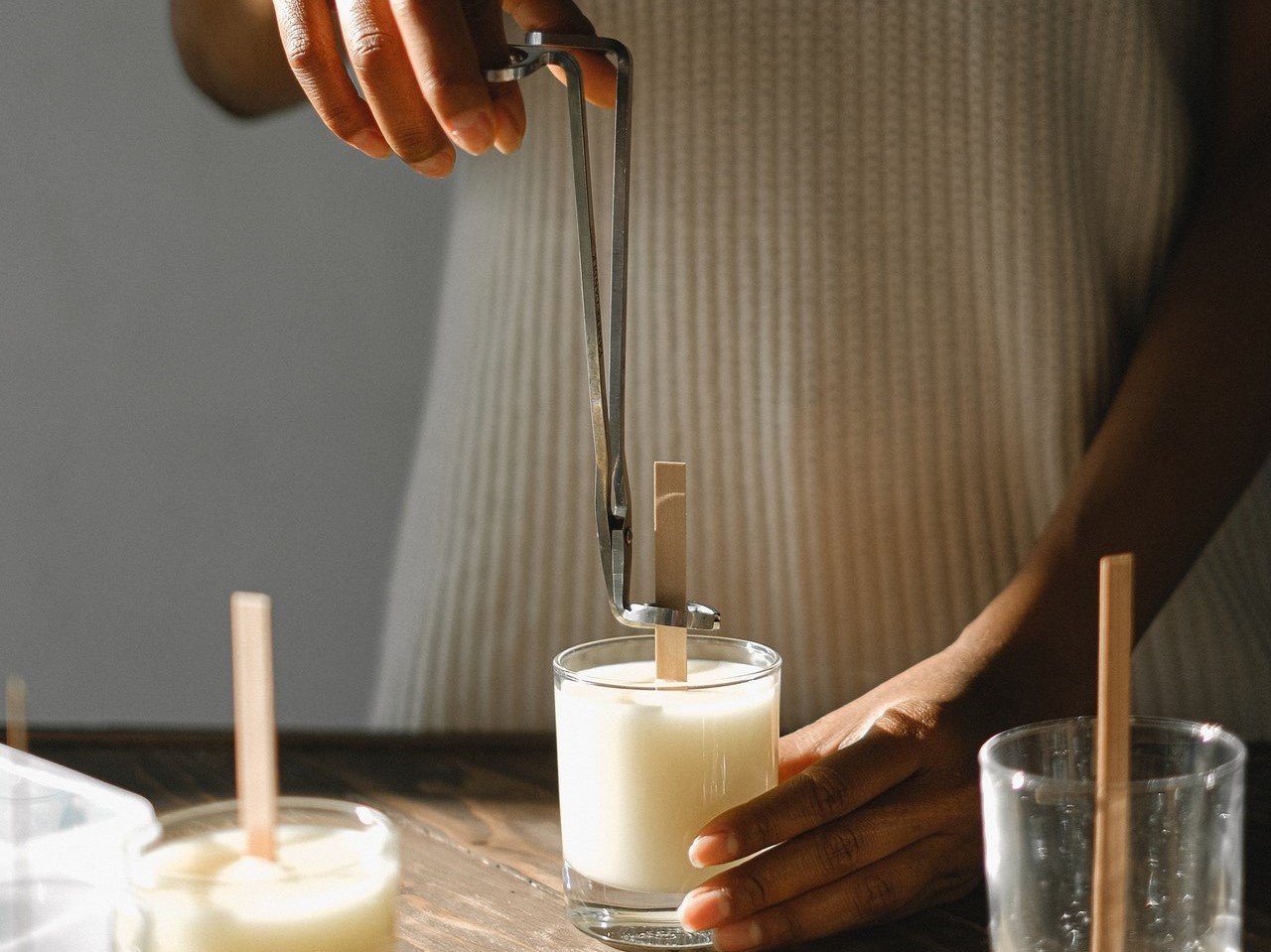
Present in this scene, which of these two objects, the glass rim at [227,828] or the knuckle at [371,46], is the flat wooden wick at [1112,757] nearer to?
the glass rim at [227,828]

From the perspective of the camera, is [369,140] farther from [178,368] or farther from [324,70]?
[178,368]

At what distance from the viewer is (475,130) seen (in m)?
0.66

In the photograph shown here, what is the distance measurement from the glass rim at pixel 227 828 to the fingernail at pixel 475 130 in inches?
12.0

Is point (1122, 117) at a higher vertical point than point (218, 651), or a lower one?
higher

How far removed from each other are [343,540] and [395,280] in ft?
1.47

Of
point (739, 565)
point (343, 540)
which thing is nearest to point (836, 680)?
point (739, 565)

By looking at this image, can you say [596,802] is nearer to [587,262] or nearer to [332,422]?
[587,262]

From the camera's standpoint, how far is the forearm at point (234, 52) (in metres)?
1.06

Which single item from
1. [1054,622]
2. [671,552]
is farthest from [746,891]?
[1054,622]

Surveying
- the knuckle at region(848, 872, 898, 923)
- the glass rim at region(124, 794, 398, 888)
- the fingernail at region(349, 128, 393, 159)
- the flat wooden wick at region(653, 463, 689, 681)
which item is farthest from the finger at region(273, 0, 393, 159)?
the knuckle at region(848, 872, 898, 923)

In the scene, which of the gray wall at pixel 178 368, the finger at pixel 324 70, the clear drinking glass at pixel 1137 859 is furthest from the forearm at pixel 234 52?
the gray wall at pixel 178 368


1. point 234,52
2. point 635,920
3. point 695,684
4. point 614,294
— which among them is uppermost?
point 234,52

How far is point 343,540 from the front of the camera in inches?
93.8

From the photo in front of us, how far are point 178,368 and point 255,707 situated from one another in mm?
2015
